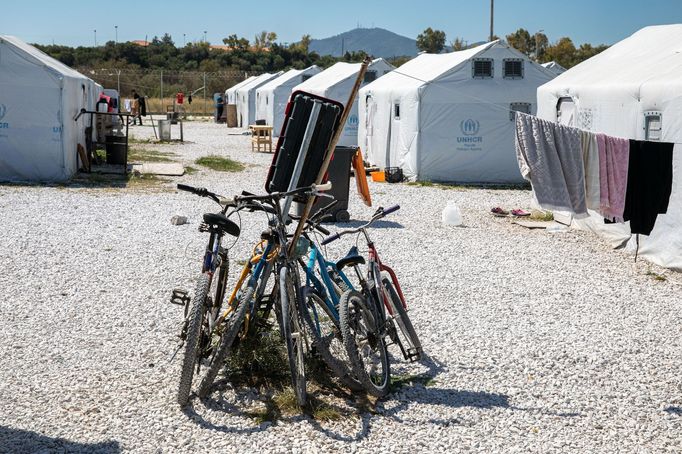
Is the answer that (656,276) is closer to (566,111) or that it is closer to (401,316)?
(566,111)

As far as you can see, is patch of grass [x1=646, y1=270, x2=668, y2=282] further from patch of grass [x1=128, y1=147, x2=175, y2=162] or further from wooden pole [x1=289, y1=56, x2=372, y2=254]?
patch of grass [x1=128, y1=147, x2=175, y2=162]

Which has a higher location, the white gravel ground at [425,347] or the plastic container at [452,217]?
the plastic container at [452,217]

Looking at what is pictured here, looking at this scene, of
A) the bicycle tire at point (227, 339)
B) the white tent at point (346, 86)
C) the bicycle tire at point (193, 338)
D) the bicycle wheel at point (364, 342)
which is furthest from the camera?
the white tent at point (346, 86)

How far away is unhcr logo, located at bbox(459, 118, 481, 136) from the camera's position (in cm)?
1773

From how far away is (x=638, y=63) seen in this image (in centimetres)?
1148

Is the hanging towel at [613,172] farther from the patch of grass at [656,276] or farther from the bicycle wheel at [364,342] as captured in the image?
the bicycle wheel at [364,342]

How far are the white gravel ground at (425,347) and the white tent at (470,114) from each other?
19.3 ft

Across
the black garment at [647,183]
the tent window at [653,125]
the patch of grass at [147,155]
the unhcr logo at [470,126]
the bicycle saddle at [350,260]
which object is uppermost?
the tent window at [653,125]

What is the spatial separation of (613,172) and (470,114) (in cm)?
926

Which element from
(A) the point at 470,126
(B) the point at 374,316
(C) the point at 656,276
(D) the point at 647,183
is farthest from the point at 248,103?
(B) the point at 374,316

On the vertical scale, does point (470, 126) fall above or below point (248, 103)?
below

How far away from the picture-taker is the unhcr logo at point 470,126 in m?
17.7

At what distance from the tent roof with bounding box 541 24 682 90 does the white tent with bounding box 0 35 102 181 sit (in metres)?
9.24

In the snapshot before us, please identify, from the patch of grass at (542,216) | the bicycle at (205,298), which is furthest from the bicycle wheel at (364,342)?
the patch of grass at (542,216)
